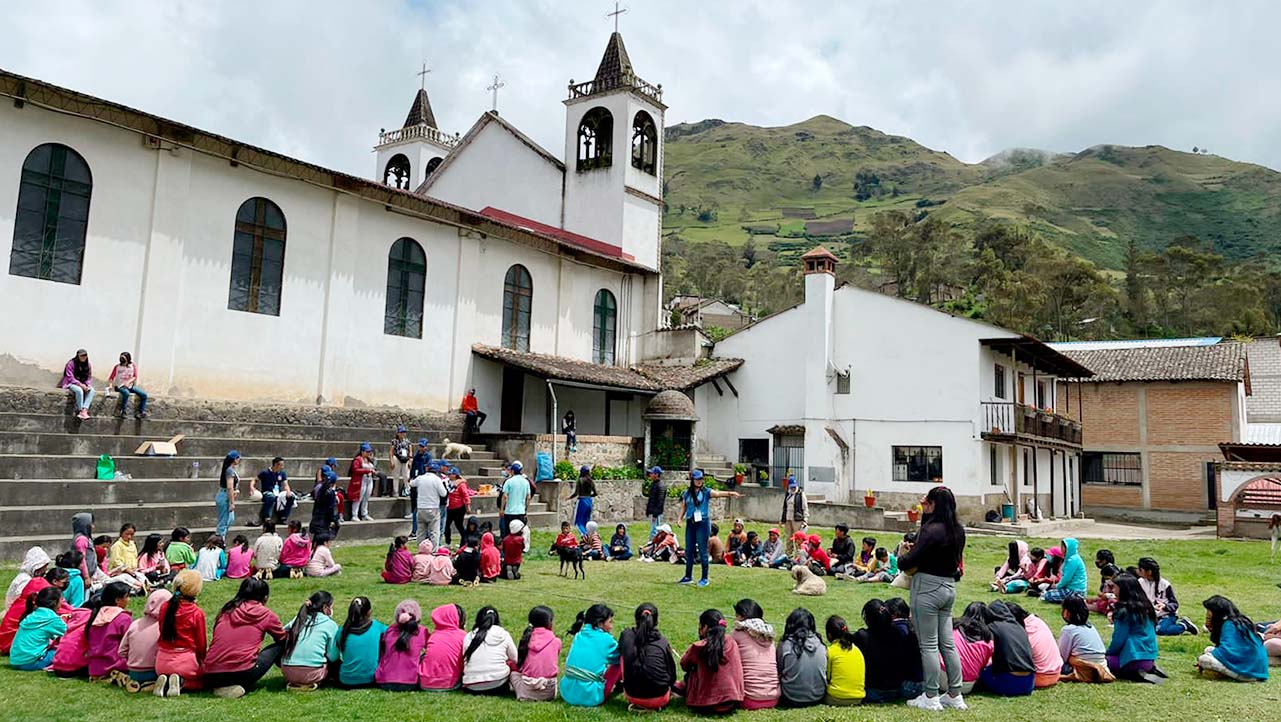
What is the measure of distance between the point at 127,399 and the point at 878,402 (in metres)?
21.6

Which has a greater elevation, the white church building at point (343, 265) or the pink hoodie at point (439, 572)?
the white church building at point (343, 265)

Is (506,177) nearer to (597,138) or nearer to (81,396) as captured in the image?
(597,138)

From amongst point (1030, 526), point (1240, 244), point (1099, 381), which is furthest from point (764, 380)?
point (1240, 244)

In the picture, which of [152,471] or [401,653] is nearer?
[401,653]

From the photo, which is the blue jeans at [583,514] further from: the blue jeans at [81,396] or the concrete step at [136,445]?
the blue jeans at [81,396]

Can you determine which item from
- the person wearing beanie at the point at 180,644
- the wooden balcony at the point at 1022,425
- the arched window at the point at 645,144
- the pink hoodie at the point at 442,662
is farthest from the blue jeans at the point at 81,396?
the wooden balcony at the point at 1022,425

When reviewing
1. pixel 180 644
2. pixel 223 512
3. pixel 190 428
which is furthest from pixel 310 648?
pixel 190 428

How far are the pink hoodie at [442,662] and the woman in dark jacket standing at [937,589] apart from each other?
382cm

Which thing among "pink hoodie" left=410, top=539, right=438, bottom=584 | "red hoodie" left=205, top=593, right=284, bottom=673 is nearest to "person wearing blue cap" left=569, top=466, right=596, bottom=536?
"pink hoodie" left=410, top=539, right=438, bottom=584

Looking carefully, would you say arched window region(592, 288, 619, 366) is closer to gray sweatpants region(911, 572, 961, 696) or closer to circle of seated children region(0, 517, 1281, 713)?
circle of seated children region(0, 517, 1281, 713)

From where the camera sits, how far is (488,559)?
12836 millimetres

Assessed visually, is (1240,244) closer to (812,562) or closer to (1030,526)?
(1030,526)

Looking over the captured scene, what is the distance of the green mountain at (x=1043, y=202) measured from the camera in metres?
Result: 134

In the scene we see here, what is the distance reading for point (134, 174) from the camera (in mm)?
17953
